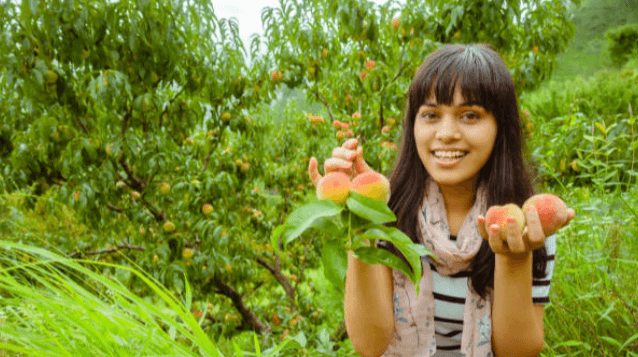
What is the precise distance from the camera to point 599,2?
11.6 meters

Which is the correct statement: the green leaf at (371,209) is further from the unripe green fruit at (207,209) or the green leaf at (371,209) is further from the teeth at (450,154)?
the unripe green fruit at (207,209)

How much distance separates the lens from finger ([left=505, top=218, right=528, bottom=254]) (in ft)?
2.02

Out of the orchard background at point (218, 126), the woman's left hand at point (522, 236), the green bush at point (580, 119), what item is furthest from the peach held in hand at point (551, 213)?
the green bush at point (580, 119)

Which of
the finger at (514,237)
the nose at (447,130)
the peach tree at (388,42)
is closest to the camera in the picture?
the finger at (514,237)

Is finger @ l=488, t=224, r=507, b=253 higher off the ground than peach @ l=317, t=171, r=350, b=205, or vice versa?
peach @ l=317, t=171, r=350, b=205

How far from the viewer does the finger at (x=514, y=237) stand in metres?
0.61

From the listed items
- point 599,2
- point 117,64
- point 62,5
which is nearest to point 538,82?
point 117,64

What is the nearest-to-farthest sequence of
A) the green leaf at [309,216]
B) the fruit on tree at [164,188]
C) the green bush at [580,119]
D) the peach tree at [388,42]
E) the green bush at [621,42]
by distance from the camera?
the green leaf at [309,216], the peach tree at [388,42], the fruit on tree at [164,188], the green bush at [580,119], the green bush at [621,42]

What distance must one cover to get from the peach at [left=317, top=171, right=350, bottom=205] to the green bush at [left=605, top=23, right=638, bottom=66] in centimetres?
1020

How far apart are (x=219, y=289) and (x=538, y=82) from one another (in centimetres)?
183

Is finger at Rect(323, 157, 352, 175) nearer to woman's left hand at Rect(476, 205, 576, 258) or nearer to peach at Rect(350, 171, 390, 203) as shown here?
peach at Rect(350, 171, 390, 203)

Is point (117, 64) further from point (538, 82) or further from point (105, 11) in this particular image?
point (538, 82)

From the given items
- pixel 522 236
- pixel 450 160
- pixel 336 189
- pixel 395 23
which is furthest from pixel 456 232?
pixel 395 23

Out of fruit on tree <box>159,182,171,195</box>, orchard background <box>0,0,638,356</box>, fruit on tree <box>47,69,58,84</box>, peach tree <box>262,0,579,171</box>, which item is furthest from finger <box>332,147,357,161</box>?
fruit on tree <box>159,182,171,195</box>
